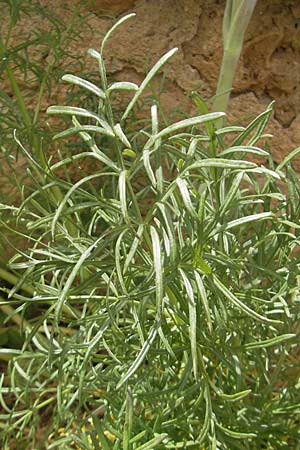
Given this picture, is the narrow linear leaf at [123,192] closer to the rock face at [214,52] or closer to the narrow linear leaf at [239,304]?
the narrow linear leaf at [239,304]

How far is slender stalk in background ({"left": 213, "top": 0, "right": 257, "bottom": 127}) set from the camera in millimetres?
1002

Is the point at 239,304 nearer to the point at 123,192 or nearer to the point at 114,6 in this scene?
the point at 123,192

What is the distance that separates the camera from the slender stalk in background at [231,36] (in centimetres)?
100

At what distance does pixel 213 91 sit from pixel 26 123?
0.43 metres

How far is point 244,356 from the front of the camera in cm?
95

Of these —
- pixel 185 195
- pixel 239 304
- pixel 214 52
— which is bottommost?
pixel 214 52

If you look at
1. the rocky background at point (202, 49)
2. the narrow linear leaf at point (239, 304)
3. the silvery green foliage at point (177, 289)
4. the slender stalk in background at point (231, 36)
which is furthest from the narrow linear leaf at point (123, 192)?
the rocky background at point (202, 49)

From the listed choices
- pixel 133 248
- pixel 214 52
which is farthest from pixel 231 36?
pixel 133 248

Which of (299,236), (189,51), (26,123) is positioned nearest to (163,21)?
(189,51)

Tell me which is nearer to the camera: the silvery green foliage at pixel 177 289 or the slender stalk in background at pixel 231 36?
the silvery green foliage at pixel 177 289

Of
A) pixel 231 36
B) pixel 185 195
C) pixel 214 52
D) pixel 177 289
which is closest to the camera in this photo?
pixel 185 195

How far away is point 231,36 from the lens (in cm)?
101

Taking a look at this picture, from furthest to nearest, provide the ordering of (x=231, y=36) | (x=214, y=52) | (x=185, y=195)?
(x=214, y=52)
(x=231, y=36)
(x=185, y=195)

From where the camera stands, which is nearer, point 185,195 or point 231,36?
point 185,195
